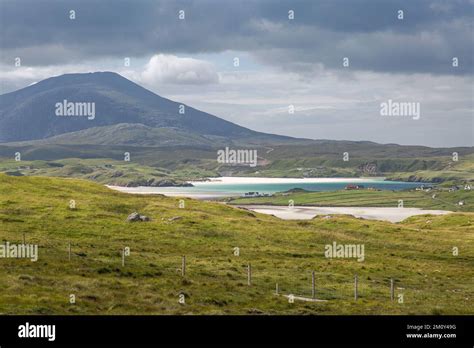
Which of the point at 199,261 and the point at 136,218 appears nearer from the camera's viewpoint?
the point at 199,261

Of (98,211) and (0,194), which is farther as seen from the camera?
(0,194)

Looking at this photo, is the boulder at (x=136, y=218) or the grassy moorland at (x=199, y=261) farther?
the boulder at (x=136, y=218)

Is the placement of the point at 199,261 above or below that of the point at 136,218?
below

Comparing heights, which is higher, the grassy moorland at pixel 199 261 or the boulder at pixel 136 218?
the boulder at pixel 136 218

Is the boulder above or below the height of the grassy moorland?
above

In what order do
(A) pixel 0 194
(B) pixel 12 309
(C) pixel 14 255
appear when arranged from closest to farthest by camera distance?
(B) pixel 12 309
(C) pixel 14 255
(A) pixel 0 194
